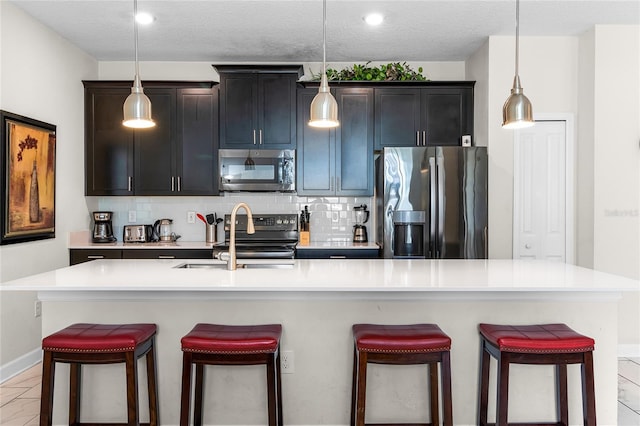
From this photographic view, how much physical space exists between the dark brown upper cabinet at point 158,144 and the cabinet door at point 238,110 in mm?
115

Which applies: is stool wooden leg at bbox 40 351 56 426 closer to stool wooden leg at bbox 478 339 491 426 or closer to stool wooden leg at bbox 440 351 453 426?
stool wooden leg at bbox 440 351 453 426

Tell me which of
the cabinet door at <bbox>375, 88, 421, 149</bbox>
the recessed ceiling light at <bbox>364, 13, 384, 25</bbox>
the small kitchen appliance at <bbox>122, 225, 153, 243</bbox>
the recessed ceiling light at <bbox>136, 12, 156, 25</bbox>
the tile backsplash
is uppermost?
the recessed ceiling light at <bbox>364, 13, 384, 25</bbox>

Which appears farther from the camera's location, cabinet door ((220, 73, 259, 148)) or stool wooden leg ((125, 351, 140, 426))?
cabinet door ((220, 73, 259, 148))

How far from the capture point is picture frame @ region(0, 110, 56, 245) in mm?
3352

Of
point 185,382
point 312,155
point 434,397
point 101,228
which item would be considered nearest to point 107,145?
point 101,228

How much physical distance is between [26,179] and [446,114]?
356cm

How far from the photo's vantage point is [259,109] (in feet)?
15.0

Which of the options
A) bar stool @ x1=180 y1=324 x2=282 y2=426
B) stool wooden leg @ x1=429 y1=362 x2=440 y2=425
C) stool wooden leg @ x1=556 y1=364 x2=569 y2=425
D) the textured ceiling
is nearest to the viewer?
bar stool @ x1=180 y1=324 x2=282 y2=426

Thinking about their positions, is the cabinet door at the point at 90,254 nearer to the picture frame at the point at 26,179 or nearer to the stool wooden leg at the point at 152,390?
the picture frame at the point at 26,179

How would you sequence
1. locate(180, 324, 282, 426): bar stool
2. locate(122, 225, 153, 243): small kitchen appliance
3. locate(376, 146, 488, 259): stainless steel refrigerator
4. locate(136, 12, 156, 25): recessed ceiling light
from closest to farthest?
locate(180, 324, 282, 426): bar stool, locate(136, 12, 156, 25): recessed ceiling light, locate(376, 146, 488, 259): stainless steel refrigerator, locate(122, 225, 153, 243): small kitchen appliance

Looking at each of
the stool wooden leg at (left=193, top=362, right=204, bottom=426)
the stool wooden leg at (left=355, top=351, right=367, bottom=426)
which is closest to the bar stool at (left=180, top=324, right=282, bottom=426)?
the stool wooden leg at (left=193, top=362, right=204, bottom=426)

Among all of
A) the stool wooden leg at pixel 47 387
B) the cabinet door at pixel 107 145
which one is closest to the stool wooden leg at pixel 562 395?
the stool wooden leg at pixel 47 387

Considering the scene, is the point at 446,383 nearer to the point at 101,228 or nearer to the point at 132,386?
the point at 132,386

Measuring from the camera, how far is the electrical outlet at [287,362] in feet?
8.18
